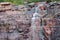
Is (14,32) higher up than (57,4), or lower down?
lower down

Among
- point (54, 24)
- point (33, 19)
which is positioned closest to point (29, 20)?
point (33, 19)

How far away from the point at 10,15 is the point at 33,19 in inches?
27.8

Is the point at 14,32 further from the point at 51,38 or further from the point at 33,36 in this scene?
the point at 51,38

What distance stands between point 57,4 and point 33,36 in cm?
129

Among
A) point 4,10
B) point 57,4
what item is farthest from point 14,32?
point 57,4

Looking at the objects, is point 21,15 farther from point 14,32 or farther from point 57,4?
point 57,4

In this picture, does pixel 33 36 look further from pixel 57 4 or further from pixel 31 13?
pixel 57 4

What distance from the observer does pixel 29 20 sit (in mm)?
7906

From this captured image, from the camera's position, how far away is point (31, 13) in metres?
8.12

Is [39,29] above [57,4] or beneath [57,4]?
beneath

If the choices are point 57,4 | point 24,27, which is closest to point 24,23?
point 24,27

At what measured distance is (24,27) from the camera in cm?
790

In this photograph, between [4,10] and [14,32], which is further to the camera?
[4,10]

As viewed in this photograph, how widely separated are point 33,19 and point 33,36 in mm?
504
